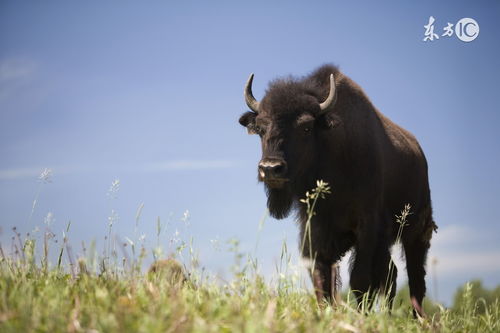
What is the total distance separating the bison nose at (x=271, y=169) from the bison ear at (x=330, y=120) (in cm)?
123

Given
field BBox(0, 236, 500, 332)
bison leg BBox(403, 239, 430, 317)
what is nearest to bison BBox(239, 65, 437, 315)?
bison leg BBox(403, 239, 430, 317)

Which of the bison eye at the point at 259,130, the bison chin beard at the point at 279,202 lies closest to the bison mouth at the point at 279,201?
the bison chin beard at the point at 279,202

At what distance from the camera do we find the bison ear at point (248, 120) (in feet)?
27.1

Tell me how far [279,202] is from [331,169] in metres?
0.91

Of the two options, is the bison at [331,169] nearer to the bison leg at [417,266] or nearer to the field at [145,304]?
the bison leg at [417,266]

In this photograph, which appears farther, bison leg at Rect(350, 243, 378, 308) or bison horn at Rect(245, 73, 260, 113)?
bison horn at Rect(245, 73, 260, 113)

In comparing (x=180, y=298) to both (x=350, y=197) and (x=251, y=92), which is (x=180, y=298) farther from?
(x=251, y=92)

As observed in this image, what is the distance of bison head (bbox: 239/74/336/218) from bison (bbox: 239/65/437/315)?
1cm

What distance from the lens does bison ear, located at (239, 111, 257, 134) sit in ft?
27.1

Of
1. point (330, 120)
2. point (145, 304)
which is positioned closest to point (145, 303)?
point (145, 304)

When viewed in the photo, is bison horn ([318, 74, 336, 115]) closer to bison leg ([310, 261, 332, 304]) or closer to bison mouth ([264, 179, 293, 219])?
bison mouth ([264, 179, 293, 219])

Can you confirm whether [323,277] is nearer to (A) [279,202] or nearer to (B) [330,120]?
(A) [279,202]

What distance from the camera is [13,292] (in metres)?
3.64

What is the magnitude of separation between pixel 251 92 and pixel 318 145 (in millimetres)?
1551
